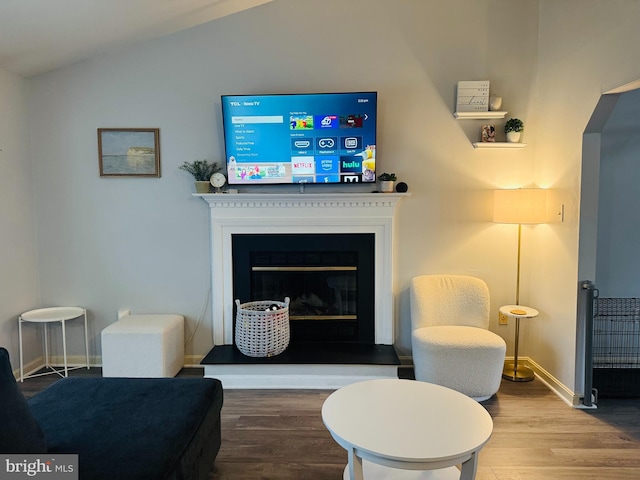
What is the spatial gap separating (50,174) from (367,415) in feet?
10.3

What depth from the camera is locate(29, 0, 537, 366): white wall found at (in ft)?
11.5

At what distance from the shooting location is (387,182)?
349 centimetres

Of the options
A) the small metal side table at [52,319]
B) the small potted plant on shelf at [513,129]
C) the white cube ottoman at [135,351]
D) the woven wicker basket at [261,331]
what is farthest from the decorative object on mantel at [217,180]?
the small potted plant on shelf at [513,129]

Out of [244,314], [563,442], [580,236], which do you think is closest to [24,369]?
[244,314]

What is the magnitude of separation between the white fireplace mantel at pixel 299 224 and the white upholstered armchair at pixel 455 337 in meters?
0.30

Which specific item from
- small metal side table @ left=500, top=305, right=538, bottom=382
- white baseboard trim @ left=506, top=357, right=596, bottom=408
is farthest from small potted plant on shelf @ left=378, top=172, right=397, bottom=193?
white baseboard trim @ left=506, top=357, right=596, bottom=408

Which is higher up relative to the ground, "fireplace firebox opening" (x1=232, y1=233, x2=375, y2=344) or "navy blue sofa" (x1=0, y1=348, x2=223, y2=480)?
"fireplace firebox opening" (x1=232, y1=233, x2=375, y2=344)

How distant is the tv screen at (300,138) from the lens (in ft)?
11.2

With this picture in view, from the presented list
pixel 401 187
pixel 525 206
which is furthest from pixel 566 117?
pixel 401 187

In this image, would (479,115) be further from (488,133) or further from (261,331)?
(261,331)

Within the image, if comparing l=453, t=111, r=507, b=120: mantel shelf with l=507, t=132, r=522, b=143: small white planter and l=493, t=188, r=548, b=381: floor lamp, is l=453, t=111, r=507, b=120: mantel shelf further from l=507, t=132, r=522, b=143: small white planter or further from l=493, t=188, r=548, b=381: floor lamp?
l=493, t=188, r=548, b=381: floor lamp

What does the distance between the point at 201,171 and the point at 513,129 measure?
241cm

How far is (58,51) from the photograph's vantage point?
3268 mm
